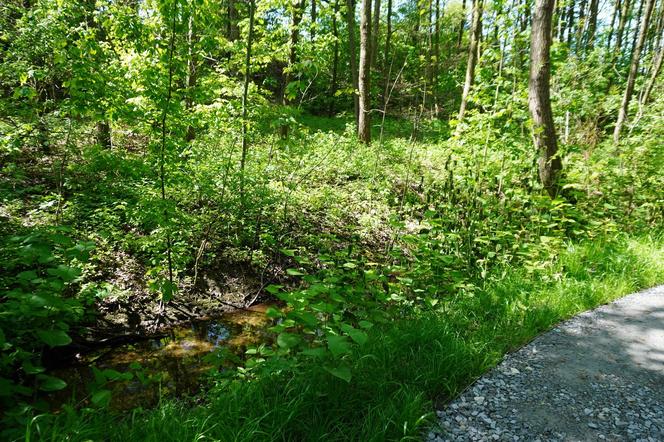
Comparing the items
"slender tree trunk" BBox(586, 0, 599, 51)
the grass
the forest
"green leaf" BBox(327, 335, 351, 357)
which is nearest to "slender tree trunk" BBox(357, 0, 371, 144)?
the forest

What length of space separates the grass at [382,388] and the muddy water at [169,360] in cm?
66

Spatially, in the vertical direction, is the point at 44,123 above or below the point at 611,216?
above

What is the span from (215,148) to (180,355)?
315 centimetres

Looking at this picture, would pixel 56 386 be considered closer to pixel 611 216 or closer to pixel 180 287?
pixel 180 287

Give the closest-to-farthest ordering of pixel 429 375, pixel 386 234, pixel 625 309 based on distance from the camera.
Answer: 1. pixel 429 375
2. pixel 625 309
3. pixel 386 234

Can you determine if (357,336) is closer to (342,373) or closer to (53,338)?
(342,373)

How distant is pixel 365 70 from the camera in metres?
10.5

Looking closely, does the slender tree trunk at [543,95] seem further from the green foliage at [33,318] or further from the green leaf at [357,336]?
the green foliage at [33,318]

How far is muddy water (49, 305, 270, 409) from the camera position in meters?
3.44

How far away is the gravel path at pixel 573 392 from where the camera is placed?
2.16 m

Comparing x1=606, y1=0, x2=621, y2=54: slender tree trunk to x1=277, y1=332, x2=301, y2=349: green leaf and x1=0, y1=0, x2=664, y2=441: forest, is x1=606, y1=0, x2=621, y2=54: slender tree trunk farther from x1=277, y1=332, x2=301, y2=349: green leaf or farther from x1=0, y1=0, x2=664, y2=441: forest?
x1=277, y1=332, x2=301, y2=349: green leaf

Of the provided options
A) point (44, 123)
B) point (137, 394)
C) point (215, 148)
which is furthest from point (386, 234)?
point (44, 123)

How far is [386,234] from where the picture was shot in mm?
6930

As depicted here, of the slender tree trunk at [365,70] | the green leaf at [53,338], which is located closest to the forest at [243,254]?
the green leaf at [53,338]
